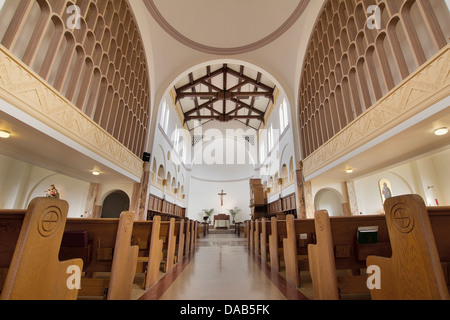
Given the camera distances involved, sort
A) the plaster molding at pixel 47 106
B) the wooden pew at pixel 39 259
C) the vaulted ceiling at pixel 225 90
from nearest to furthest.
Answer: the wooden pew at pixel 39 259, the plaster molding at pixel 47 106, the vaulted ceiling at pixel 225 90

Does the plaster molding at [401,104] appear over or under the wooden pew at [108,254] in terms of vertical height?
over

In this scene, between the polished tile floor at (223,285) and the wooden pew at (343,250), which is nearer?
the wooden pew at (343,250)

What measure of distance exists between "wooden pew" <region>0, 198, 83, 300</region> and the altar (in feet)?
61.1

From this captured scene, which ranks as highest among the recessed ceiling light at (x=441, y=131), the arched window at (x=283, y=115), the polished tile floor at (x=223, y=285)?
the arched window at (x=283, y=115)

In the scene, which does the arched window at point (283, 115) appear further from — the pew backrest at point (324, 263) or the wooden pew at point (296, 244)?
the pew backrest at point (324, 263)

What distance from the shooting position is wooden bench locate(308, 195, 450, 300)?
2.11m

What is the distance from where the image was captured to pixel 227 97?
1427 centimetres

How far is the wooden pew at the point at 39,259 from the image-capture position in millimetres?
1053

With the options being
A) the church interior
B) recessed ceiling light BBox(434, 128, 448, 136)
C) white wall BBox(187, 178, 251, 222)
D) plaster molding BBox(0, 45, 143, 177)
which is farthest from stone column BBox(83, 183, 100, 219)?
white wall BBox(187, 178, 251, 222)

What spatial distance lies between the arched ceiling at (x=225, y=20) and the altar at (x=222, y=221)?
14.2 metres

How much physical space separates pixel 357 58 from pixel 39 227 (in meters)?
7.80

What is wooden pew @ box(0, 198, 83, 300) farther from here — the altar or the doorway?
the altar

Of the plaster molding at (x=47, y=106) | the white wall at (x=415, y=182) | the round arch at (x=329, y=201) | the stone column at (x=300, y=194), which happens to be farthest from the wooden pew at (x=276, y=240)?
the round arch at (x=329, y=201)
